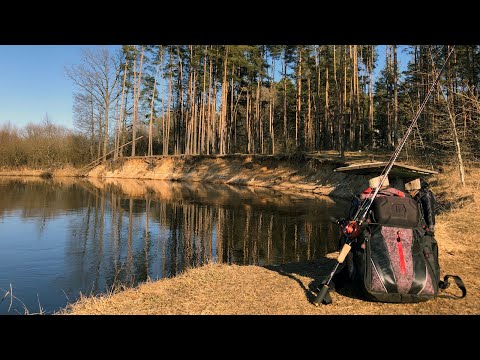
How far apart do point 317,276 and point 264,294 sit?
1568 millimetres

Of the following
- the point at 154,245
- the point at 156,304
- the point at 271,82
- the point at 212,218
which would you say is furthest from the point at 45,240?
the point at 271,82

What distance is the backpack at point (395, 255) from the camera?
4.60 m

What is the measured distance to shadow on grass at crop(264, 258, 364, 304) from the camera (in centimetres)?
547

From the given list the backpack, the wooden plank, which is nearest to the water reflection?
the wooden plank

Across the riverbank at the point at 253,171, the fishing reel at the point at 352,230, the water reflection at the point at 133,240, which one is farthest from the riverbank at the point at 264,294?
the riverbank at the point at 253,171

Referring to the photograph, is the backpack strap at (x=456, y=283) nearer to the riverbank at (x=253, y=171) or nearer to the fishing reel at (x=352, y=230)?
the fishing reel at (x=352, y=230)

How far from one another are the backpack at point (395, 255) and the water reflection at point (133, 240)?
5.79 meters

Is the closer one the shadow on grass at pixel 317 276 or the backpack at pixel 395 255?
the backpack at pixel 395 255

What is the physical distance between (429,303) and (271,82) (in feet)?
161

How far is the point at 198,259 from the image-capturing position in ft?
35.1

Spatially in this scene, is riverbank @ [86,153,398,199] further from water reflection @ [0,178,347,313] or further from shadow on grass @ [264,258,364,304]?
shadow on grass @ [264,258,364,304]

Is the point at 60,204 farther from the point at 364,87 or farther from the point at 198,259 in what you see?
the point at 364,87

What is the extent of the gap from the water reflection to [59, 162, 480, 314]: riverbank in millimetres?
2172
